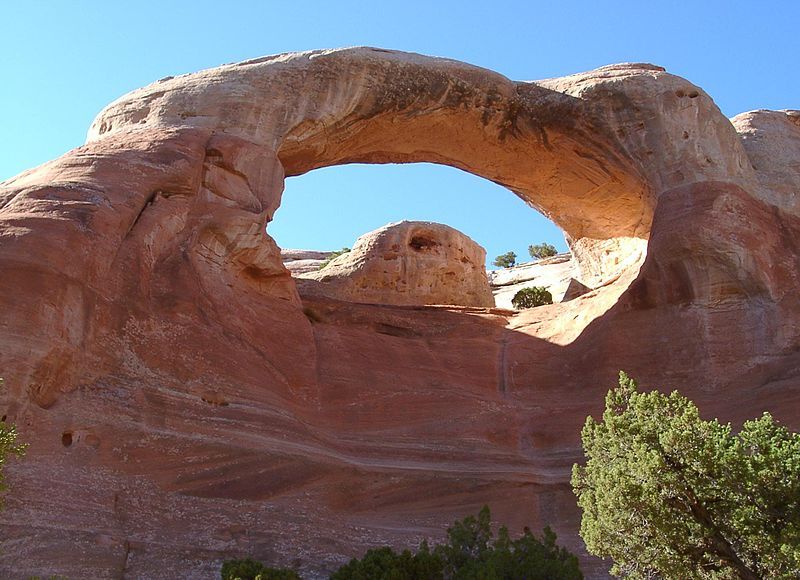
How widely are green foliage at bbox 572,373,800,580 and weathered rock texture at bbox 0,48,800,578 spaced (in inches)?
156

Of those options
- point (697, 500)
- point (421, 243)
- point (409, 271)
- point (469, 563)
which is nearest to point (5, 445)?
point (469, 563)

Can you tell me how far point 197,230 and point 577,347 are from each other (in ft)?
→ 28.6

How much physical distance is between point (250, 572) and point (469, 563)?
2.80 m

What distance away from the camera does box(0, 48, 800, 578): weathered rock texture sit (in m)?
13.4

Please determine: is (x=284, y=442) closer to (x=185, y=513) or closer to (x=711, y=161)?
(x=185, y=513)

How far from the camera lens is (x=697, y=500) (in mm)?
10617

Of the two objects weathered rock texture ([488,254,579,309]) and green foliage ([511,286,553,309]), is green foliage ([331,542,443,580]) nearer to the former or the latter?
green foliage ([511,286,553,309])

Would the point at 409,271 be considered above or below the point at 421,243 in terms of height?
below

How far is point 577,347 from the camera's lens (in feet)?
68.4

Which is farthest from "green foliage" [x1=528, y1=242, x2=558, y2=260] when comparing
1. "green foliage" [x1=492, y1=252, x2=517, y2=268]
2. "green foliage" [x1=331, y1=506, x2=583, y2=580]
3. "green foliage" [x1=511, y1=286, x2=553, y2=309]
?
"green foliage" [x1=331, y1=506, x2=583, y2=580]

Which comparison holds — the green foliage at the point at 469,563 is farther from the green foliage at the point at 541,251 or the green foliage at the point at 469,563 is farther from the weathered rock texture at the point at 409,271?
the green foliage at the point at 541,251

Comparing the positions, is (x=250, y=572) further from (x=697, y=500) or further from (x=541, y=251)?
(x=541, y=251)

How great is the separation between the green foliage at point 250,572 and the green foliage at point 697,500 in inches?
149

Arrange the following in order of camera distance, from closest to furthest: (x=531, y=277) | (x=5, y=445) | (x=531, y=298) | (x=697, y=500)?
(x=5, y=445), (x=697, y=500), (x=531, y=298), (x=531, y=277)
